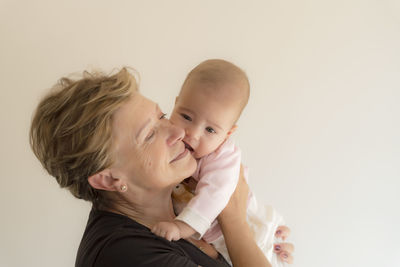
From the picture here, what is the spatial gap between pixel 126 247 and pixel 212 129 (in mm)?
484

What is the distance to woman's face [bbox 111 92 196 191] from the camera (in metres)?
1.06

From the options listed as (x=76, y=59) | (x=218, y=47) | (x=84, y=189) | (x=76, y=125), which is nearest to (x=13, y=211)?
(x=76, y=59)

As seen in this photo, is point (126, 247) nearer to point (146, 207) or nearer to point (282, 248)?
point (146, 207)

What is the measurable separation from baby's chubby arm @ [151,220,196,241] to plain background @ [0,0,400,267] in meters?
1.09

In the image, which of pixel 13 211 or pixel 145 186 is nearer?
pixel 145 186

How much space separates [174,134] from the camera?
3.77 ft

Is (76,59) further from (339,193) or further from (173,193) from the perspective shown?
(339,193)

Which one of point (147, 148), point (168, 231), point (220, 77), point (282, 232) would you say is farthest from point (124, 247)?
point (282, 232)

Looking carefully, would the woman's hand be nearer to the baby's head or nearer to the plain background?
the baby's head

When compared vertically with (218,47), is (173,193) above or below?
below

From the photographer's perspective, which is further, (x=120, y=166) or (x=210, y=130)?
(x=210, y=130)

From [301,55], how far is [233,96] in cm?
115

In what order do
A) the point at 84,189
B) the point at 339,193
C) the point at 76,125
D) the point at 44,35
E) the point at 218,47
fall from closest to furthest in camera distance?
the point at 76,125 < the point at 84,189 < the point at 44,35 < the point at 218,47 < the point at 339,193

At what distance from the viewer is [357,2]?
226 centimetres
